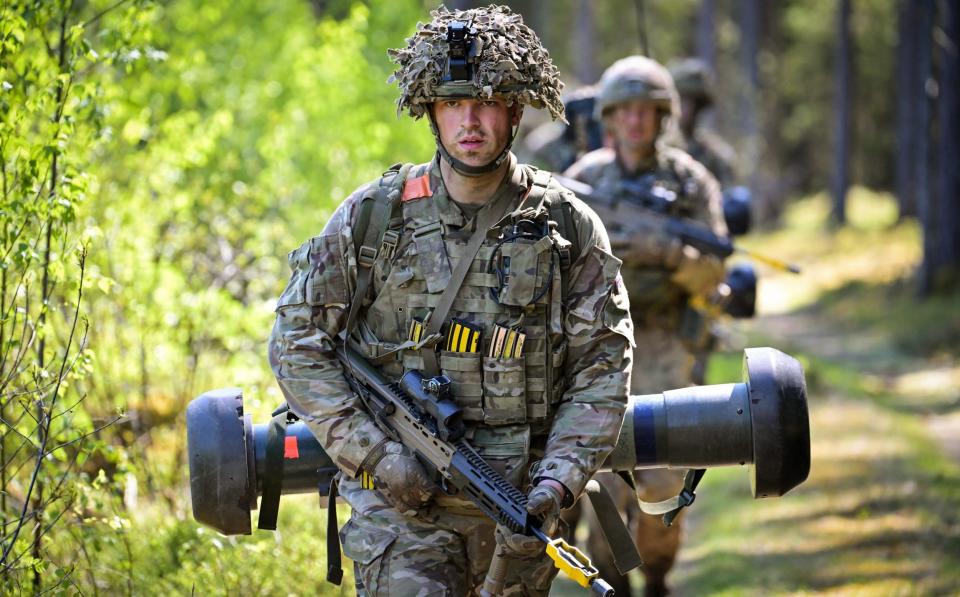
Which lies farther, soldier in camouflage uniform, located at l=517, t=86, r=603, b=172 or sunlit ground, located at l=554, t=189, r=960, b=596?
soldier in camouflage uniform, located at l=517, t=86, r=603, b=172

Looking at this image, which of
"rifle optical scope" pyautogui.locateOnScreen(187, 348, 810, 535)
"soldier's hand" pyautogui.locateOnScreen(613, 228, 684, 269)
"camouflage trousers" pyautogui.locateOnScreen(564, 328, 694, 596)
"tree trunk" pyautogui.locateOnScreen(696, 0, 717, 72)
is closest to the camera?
"rifle optical scope" pyautogui.locateOnScreen(187, 348, 810, 535)

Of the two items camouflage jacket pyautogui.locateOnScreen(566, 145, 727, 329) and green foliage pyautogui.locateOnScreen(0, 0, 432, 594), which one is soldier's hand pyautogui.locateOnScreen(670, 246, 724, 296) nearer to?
camouflage jacket pyautogui.locateOnScreen(566, 145, 727, 329)

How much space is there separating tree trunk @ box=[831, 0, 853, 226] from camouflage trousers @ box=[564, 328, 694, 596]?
28.6 metres

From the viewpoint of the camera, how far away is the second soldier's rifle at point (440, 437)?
3916 millimetres

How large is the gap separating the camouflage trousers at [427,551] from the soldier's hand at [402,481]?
101 millimetres

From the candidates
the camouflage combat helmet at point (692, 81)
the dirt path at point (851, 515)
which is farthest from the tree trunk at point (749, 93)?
the camouflage combat helmet at point (692, 81)

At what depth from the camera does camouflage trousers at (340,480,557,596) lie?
415 centimetres

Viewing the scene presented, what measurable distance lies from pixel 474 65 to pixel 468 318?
803 millimetres

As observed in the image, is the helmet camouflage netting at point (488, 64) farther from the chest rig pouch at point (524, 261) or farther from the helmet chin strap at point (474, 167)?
the chest rig pouch at point (524, 261)

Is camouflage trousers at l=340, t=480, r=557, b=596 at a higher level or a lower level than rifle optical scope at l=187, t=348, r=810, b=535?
lower

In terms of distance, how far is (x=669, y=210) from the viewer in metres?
7.55

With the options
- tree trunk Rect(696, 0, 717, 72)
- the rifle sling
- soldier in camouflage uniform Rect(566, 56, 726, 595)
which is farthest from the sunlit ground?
tree trunk Rect(696, 0, 717, 72)

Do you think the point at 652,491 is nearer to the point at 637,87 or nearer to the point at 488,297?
the point at 637,87

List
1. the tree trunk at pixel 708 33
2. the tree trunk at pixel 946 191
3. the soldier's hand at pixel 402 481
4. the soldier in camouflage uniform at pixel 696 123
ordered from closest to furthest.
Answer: the soldier's hand at pixel 402 481, the soldier in camouflage uniform at pixel 696 123, the tree trunk at pixel 946 191, the tree trunk at pixel 708 33
